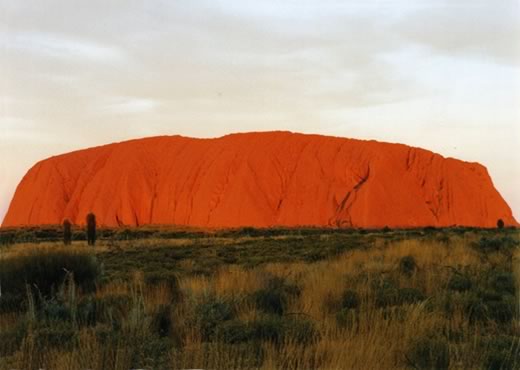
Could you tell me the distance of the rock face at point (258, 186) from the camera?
245 ft

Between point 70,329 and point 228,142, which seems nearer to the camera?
point 70,329

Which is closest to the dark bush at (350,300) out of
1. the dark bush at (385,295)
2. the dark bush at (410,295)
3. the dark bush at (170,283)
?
the dark bush at (385,295)

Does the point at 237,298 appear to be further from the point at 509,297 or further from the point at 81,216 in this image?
the point at 81,216

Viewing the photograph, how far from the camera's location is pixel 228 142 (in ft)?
283

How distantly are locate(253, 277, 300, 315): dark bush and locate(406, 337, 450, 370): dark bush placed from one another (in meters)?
2.32

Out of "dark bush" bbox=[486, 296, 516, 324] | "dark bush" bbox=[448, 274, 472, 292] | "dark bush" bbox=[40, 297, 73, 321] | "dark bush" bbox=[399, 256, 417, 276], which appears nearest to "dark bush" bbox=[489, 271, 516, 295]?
"dark bush" bbox=[448, 274, 472, 292]

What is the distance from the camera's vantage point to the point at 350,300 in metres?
8.31

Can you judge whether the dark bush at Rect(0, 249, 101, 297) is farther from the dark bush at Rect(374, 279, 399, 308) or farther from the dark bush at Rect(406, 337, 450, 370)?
the dark bush at Rect(406, 337, 450, 370)

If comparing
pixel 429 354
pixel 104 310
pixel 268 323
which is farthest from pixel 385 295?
pixel 104 310

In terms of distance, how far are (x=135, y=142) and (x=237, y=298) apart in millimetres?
83179

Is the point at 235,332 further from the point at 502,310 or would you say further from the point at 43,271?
the point at 43,271

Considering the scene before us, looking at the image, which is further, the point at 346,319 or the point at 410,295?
the point at 410,295

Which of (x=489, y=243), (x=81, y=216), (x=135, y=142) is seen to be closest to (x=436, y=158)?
(x=135, y=142)

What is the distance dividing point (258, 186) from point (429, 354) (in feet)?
233
